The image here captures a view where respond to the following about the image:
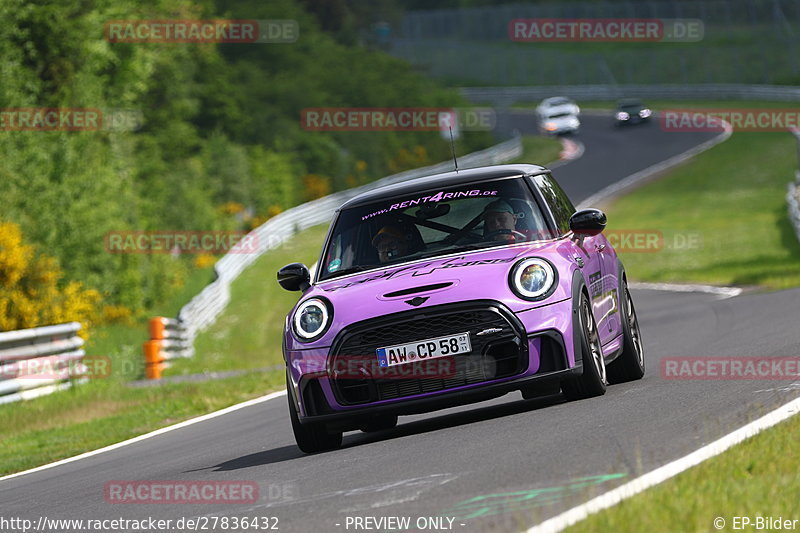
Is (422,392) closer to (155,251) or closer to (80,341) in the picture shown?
(80,341)

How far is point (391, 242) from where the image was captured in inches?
377

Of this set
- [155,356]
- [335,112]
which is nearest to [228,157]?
[335,112]

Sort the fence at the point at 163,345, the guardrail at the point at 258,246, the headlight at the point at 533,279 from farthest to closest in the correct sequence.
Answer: the guardrail at the point at 258,246 < the fence at the point at 163,345 < the headlight at the point at 533,279

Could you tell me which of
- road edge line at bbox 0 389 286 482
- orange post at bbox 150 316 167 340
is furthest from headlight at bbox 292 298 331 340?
orange post at bbox 150 316 167 340

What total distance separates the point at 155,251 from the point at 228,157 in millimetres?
21766

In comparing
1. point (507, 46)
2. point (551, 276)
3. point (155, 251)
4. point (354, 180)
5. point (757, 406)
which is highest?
point (507, 46)

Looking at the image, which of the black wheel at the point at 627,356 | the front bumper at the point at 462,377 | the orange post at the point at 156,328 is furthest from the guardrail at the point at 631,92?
the front bumper at the point at 462,377

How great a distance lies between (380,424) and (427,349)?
4.51 feet

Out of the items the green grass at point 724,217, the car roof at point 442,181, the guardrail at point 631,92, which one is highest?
the guardrail at point 631,92

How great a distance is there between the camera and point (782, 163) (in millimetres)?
53000

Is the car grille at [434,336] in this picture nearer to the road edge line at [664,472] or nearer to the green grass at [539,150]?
the road edge line at [664,472]

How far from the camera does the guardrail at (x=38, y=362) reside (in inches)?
729

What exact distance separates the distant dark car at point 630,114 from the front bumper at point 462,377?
63.0m

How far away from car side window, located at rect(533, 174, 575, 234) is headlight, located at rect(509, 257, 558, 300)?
1.03m
